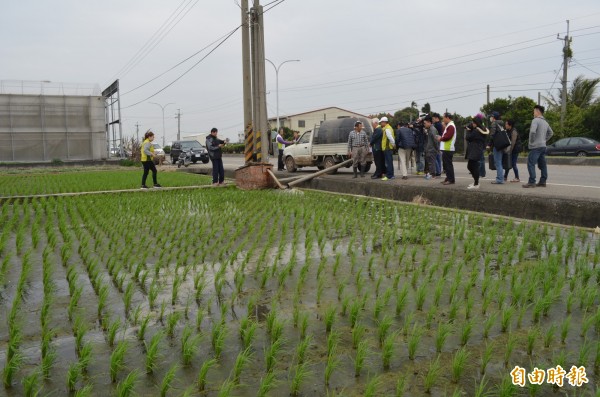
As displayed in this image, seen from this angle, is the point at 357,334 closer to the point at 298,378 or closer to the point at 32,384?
the point at 298,378

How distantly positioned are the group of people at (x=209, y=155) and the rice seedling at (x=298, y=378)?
11713mm

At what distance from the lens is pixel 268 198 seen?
37.8 feet

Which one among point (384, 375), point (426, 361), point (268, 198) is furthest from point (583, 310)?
point (268, 198)

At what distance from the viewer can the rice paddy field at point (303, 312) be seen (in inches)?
114

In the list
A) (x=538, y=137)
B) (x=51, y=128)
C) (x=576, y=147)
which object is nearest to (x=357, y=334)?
(x=538, y=137)

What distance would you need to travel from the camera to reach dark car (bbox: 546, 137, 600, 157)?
22.2 m

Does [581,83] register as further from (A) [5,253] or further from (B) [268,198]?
(A) [5,253]

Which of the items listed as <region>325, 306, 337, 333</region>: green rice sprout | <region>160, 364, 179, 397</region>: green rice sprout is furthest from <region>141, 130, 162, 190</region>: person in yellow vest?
<region>160, 364, 179, 397</region>: green rice sprout

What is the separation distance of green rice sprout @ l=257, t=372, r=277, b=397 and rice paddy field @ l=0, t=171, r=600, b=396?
0.01 m

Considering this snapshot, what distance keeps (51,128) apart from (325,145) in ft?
78.6

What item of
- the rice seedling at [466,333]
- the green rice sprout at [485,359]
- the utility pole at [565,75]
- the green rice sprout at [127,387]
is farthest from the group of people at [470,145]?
the utility pole at [565,75]

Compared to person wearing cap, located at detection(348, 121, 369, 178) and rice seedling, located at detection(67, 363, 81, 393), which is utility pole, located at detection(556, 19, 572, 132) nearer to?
person wearing cap, located at detection(348, 121, 369, 178)

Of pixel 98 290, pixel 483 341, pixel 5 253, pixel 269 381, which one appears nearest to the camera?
pixel 269 381

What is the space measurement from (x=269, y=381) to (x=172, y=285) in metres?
2.29
